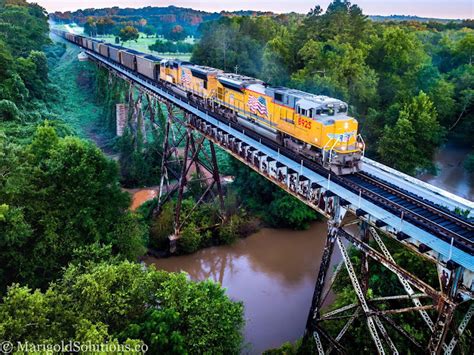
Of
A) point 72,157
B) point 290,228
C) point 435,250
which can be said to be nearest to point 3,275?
point 72,157

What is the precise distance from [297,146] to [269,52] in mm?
28078

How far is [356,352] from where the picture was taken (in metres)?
13.2

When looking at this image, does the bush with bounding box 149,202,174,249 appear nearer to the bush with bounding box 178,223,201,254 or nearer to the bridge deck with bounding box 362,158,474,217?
the bush with bounding box 178,223,201,254

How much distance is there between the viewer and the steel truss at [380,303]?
8945mm

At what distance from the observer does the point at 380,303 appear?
1434 cm

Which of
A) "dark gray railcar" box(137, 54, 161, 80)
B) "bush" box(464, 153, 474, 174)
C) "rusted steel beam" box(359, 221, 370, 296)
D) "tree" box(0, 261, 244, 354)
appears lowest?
"bush" box(464, 153, 474, 174)

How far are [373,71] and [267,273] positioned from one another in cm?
2586

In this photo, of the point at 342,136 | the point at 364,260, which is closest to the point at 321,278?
the point at 364,260

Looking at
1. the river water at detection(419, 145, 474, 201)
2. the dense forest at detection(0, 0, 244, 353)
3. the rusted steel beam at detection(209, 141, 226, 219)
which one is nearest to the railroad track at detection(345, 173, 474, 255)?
the dense forest at detection(0, 0, 244, 353)

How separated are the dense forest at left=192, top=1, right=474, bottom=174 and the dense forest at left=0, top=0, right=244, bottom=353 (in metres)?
20.7

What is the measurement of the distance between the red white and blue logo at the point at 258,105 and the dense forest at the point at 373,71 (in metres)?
12.0

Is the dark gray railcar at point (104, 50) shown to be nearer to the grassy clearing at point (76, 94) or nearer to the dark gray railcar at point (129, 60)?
the grassy clearing at point (76, 94)

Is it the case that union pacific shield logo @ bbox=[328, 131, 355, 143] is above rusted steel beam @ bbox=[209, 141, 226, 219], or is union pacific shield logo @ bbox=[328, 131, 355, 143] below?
above

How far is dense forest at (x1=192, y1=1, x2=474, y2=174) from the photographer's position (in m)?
29.3
